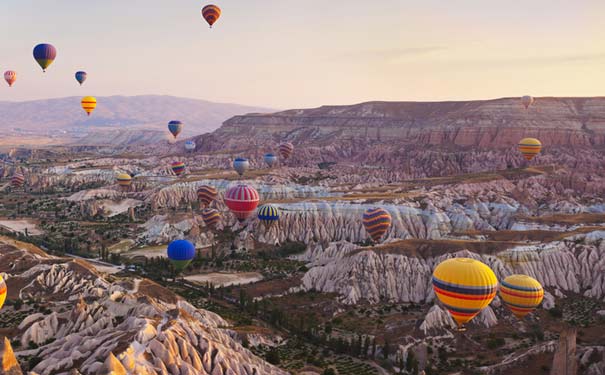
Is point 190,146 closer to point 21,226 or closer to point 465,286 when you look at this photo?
point 21,226

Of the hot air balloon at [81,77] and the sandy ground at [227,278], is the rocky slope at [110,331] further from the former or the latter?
the hot air balloon at [81,77]

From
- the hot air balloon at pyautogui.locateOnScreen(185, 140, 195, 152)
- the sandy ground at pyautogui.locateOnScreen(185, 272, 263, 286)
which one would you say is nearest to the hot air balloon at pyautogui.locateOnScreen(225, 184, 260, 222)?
the sandy ground at pyautogui.locateOnScreen(185, 272, 263, 286)

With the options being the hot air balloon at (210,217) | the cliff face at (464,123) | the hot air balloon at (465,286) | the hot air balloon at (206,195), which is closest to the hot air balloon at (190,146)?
the cliff face at (464,123)

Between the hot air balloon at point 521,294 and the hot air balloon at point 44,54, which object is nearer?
the hot air balloon at point 521,294

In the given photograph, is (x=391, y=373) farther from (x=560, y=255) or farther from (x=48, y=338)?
(x=560, y=255)

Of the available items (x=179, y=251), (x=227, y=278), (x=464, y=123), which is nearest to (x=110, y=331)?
(x=179, y=251)
